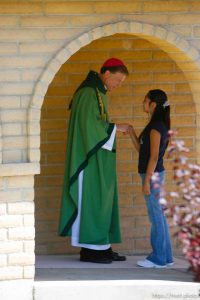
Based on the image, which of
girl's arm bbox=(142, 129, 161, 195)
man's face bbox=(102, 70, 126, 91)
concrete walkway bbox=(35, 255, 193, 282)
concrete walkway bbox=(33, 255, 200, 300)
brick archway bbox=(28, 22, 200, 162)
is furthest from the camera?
man's face bbox=(102, 70, 126, 91)

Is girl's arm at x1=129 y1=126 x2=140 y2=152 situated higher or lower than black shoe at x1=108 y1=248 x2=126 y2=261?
higher

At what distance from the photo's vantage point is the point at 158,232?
28.9 ft

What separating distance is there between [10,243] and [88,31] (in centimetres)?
179

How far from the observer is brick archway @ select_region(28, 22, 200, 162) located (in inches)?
314

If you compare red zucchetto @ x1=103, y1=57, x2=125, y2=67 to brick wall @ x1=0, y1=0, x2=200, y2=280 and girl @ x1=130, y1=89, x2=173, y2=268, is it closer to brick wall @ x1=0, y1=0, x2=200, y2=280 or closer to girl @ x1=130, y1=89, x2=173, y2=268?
girl @ x1=130, y1=89, x2=173, y2=268

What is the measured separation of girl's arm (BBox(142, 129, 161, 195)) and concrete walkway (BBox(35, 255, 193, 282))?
70cm

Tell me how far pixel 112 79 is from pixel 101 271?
168cm

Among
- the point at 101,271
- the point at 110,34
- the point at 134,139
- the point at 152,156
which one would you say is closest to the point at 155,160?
the point at 152,156

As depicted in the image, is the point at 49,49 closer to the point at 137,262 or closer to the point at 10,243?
the point at 10,243

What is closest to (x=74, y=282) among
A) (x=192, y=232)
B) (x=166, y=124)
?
(x=166, y=124)

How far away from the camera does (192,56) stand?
327 inches

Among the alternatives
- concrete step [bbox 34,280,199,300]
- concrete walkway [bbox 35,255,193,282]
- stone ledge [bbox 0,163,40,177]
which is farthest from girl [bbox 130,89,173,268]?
stone ledge [bbox 0,163,40,177]

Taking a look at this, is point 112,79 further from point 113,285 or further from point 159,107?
point 113,285

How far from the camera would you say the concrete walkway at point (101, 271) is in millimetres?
8414
